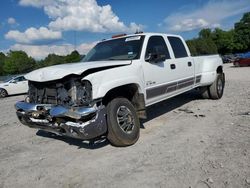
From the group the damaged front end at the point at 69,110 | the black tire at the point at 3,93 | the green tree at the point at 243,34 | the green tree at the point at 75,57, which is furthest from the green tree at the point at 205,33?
the damaged front end at the point at 69,110

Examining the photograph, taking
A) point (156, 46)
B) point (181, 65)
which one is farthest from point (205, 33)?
point (156, 46)

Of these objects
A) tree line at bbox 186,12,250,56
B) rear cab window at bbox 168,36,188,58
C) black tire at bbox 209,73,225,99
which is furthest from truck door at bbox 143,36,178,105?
tree line at bbox 186,12,250,56

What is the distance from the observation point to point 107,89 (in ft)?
14.3

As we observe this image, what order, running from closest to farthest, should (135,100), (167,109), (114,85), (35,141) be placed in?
(114,85)
(135,100)
(35,141)
(167,109)

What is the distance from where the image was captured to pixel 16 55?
8575cm

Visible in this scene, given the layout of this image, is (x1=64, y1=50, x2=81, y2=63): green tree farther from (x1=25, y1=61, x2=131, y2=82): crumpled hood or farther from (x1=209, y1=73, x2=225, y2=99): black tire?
(x1=209, y1=73, x2=225, y2=99): black tire

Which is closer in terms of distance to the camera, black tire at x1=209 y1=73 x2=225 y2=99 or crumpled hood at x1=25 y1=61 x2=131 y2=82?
crumpled hood at x1=25 y1=61 x2=131 y2=82

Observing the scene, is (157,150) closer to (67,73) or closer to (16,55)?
(67,73)

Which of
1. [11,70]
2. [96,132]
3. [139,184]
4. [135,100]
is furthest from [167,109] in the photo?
[11,70]

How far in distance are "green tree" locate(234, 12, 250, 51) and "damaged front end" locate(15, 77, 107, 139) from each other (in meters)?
85.5

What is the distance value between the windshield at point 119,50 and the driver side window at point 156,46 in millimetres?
211

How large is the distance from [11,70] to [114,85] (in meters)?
81.2

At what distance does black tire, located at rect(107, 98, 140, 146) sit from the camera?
447 centimetres

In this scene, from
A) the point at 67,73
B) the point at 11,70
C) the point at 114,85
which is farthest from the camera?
the point at 11,70
